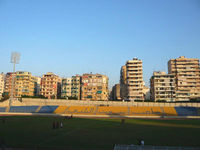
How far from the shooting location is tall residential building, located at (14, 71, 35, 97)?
163m

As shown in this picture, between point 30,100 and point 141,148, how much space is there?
100 meters

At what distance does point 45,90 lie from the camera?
164 metres

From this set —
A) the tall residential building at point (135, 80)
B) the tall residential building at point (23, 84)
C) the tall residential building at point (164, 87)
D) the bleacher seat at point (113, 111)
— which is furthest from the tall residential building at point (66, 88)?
the bleacher seat at point (113, 111)

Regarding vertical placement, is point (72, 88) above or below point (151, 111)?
above

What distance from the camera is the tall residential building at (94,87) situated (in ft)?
468

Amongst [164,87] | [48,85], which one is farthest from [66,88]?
[164,87]

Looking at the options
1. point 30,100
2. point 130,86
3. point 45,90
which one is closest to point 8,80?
point 45,90

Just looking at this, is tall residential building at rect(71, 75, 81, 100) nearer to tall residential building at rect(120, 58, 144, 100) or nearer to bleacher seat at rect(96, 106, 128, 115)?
tall residential building at rect(120, 58, 144, 100)

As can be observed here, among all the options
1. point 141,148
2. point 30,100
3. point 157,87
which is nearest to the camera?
point 141,148

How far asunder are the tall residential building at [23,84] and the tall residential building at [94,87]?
52.5 m

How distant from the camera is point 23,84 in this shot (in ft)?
539

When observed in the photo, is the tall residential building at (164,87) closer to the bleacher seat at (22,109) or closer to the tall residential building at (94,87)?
the tall residential building at (94,87)

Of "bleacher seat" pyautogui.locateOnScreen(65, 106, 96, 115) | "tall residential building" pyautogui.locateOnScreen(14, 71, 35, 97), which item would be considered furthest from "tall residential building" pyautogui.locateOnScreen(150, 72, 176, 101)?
"tall residential building" pyautogui.locateOnScreen(14, 71, 35, 97)

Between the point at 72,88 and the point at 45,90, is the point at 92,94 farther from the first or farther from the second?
the point at 45,90
